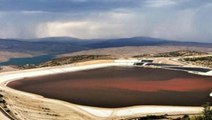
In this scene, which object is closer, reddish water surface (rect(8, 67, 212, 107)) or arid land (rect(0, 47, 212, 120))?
arid land (rect(0, 47, 212, 120))

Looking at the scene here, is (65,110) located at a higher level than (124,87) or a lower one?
lower

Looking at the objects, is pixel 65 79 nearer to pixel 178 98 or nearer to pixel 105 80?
pixel 105 80

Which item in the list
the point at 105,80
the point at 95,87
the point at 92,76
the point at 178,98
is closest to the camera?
the point at 178,98

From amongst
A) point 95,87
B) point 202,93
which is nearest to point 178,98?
point 202,93

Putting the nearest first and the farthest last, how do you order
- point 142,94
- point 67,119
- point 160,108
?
point 67,119 < point 160,108 < point 142,94

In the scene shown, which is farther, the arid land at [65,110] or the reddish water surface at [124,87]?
the reddish water surface at [124,87]

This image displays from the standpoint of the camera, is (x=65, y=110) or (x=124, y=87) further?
(x=124, y=87)

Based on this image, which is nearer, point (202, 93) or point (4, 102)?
point (4, 102)

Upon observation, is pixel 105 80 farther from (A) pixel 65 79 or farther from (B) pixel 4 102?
(B) pixel 4 102
